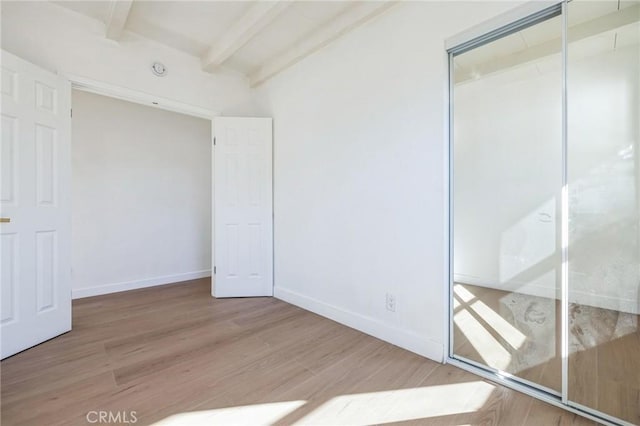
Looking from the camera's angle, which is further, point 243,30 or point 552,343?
point 243,30

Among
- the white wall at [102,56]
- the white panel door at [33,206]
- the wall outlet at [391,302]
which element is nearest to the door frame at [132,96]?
the white wall at [102,56]

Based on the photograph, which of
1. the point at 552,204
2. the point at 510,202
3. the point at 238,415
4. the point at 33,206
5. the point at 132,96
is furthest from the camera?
the point at 132,96

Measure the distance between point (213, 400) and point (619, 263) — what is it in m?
2.37

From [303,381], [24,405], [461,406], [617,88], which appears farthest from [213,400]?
[617,88]

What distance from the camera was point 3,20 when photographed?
7.30ft

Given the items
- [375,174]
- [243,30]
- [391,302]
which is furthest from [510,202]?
[243,30]

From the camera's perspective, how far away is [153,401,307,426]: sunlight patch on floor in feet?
4.79

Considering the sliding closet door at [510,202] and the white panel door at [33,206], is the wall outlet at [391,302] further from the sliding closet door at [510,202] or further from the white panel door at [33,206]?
the white panel door at [33,206]

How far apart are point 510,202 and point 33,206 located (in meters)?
3.55

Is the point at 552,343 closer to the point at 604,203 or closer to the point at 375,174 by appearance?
the point at 604,203

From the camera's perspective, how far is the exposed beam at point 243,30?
93.2 inches

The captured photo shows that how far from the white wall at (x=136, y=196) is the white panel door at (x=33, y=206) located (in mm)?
1227

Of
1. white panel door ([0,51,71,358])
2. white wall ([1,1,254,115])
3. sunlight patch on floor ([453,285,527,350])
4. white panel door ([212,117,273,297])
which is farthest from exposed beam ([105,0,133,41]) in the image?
sunlight patch on floor ([453,285,527,350])

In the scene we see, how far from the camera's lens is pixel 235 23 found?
8.99ft
